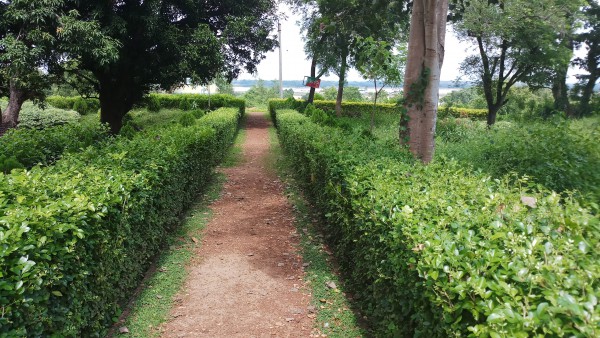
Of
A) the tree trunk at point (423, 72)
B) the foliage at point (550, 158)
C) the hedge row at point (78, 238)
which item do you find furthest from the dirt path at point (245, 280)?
the tree trunk at point (423, 72)

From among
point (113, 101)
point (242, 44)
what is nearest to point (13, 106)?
point (113, 101)

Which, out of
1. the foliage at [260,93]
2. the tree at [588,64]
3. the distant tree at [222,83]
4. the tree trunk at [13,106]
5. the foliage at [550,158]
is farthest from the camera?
the foliage at [260,93]

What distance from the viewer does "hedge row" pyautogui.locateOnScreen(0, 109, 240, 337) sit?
84.3 inches

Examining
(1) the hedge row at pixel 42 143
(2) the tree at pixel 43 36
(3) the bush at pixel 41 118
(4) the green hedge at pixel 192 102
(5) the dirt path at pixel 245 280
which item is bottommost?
(5) the dirt path at pixel 245 280

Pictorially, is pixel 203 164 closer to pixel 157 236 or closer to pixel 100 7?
pixel 157 236

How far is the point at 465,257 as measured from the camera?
2.00 m

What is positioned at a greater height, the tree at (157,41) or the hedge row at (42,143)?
the tree at (157,41)

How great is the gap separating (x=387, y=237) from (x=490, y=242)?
0.86 m

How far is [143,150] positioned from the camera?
5285 mm

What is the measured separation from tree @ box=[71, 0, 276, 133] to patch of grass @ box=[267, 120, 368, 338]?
346 inches

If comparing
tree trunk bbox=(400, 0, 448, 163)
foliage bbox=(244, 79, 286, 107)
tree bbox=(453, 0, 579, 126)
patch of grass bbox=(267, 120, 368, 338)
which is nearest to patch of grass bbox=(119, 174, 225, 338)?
patch of grass bbox=(267, 120, 368, 338)

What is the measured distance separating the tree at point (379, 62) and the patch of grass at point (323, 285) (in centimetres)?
304

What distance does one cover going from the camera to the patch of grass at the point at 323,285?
358 centimetres

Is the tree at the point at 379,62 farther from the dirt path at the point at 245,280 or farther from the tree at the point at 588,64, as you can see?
the tree at the point at 588,64
